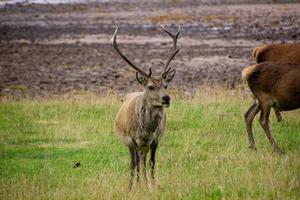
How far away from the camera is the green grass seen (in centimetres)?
1032

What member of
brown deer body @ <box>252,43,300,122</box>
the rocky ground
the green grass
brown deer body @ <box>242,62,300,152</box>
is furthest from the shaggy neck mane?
the rocky ground

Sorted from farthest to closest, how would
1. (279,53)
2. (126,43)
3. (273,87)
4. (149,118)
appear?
(126,43), (279,53), (273,87), (149,118)

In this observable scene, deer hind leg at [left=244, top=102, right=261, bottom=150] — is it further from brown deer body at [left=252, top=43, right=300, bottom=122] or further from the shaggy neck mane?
the shaggy neck mane

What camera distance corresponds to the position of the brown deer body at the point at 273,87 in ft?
43.2

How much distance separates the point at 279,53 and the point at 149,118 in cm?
686

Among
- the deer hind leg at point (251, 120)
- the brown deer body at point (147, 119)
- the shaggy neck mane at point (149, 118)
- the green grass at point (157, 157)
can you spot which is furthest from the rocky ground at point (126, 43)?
the shaggy neck mane at point (149, 118)

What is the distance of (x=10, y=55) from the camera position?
1221 inches

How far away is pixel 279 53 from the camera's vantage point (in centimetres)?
1667

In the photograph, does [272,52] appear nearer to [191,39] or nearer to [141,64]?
[141,64]

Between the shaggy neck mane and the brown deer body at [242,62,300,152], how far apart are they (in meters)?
3.11

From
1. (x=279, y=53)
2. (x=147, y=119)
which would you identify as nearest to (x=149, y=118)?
(x=147, y=119)

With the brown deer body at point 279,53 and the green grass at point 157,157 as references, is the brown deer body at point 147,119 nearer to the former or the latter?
the green grass at point 157,157

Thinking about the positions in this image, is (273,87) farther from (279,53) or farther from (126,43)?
(126,43)

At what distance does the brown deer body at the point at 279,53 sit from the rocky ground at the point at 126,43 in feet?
17.6
